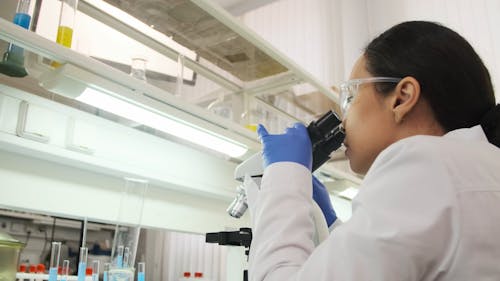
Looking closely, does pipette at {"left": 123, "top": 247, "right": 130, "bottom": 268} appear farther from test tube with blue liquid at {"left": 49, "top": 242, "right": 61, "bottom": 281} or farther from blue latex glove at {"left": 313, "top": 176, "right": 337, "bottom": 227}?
blue latex glove at {"left": 313, "top": 176, "right": 337, "bottom": 227}

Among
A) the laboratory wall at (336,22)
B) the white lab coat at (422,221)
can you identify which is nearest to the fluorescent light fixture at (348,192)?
the laboratory wall at (336,22)

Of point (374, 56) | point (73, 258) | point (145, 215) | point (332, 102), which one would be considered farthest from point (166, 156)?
point (73, 258)

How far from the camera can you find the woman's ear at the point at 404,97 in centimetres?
74

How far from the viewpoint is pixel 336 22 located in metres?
3.14

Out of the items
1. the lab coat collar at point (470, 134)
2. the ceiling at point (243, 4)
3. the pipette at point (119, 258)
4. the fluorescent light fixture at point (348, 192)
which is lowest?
the pipette at point (119, 258)

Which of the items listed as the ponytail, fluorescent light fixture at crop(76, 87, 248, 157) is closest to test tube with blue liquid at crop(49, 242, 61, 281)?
fluorescent light fixture at crop(76, 87, 248, 157)

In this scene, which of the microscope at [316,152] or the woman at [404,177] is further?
the microscope at [316,152]

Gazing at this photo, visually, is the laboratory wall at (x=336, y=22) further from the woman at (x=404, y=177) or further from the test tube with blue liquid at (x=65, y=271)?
the woman at (x=404, y=177)

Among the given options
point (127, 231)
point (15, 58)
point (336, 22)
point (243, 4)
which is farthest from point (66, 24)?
point (336, 22)

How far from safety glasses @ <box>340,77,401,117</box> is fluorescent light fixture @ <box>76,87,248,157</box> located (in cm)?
69

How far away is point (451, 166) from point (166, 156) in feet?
4.84

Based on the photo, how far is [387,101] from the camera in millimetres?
791

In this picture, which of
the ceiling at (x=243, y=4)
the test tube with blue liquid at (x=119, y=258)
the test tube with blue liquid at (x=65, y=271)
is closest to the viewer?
the test tube with blue liquid at (x=119, y=258)

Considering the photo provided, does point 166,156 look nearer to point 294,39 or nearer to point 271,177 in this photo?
point 271,177
